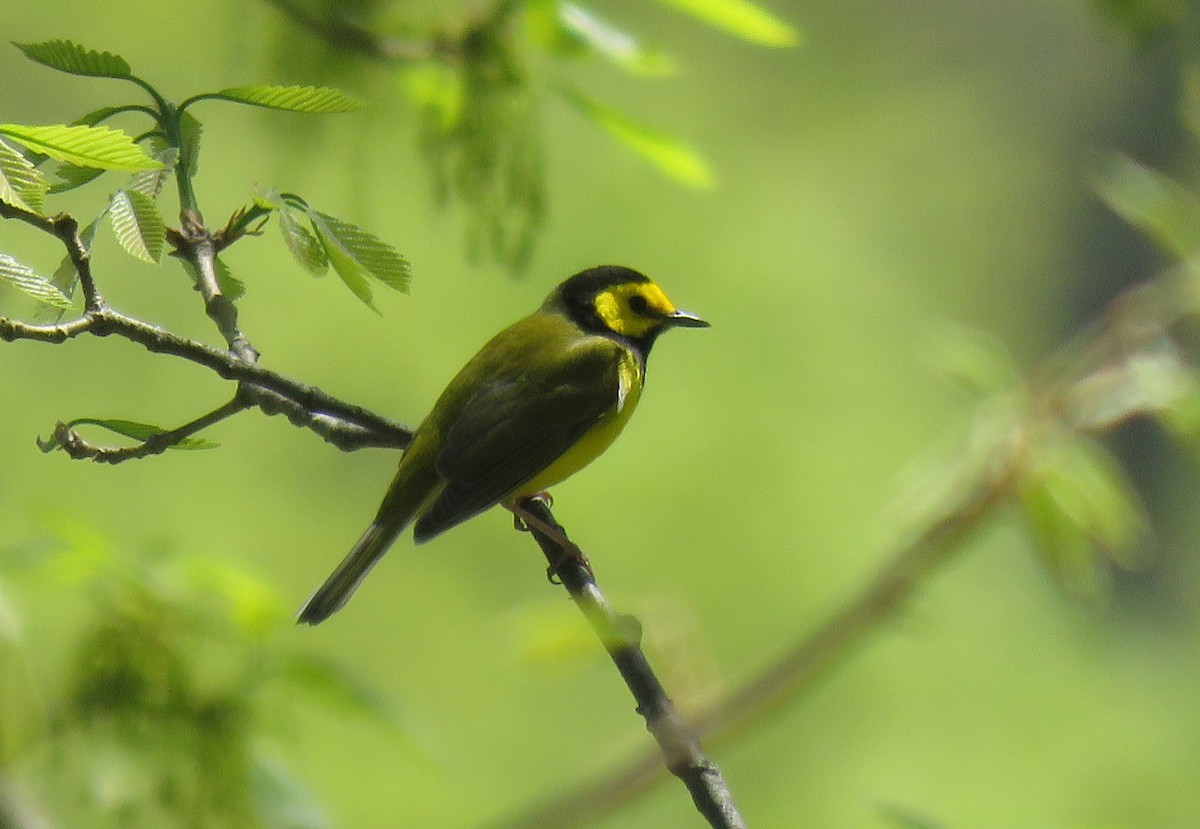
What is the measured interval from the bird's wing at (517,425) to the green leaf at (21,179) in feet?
5.95

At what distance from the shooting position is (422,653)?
8914 millimetres

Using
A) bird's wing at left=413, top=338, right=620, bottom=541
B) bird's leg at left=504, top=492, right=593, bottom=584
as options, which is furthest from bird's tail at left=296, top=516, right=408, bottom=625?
bird's leg at left=504, top=492, right=593, bottom=584

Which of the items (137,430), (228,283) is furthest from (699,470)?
(137,430)

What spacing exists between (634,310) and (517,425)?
2.37ft

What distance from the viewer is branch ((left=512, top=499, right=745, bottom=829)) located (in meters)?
0.97

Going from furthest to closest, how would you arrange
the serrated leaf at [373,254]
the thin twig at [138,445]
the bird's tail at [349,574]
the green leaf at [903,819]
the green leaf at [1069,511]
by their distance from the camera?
the bird's tail at [349,574]
the thin twig at [138,445]
the serrated leaf at [373,254]
the green leaf at [903,819]
the green leaf at [1069,511]

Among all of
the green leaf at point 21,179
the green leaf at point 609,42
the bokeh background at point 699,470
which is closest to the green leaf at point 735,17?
the green leaf at point 609,42

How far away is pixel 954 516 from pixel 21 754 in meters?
1.94

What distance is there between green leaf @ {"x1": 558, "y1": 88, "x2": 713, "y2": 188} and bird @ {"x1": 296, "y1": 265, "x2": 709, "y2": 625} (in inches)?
39.5

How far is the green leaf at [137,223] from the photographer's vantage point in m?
1.42

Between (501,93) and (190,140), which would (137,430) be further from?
(501,93)

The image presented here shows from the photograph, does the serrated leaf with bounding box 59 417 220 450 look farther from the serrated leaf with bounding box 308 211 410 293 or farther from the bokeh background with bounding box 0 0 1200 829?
the bokeh background with bounding box 0 0 1200 829

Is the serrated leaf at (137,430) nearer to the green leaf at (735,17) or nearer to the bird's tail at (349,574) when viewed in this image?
the green leaf at (735,17)

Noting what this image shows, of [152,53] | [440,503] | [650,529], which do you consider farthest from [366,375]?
[440,503]
